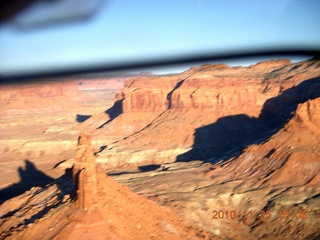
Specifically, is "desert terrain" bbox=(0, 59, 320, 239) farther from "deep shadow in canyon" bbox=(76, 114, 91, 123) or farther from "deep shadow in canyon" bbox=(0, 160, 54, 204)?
"deep shadow in canyon" bbox=(76, 114, 91, 123)

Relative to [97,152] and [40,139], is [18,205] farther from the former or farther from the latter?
[40,139]

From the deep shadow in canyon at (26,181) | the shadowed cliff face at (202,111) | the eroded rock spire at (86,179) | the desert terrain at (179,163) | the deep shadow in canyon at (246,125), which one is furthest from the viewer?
the shadowed cliff face at (202,111)

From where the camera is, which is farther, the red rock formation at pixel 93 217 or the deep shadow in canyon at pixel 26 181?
the deep shadow in canyon at pixel 26 181

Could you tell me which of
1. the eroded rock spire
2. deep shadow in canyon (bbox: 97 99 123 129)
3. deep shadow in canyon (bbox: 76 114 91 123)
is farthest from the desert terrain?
deep shadow in canyon (bbox: 76 114 91 123)

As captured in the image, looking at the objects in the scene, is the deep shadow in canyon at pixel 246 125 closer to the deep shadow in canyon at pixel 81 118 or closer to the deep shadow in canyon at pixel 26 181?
the deep shadow in canyon at pixel 26 181

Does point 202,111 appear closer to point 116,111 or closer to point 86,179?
point 116,111

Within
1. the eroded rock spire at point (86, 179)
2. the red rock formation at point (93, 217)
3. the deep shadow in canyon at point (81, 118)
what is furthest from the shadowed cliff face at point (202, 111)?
the deep shadow in canyon at point (81, 118)
